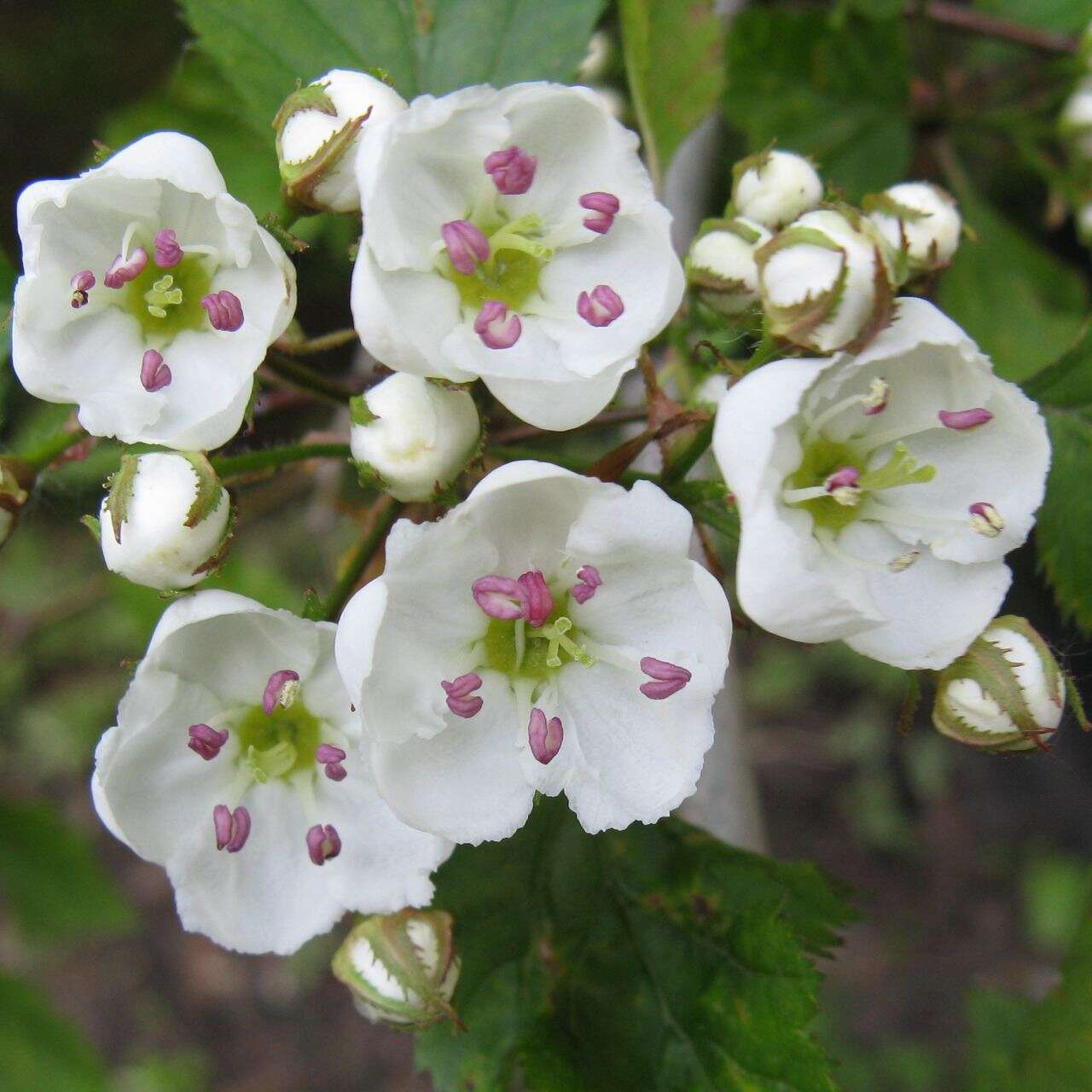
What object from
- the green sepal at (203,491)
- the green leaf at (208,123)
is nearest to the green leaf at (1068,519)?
the green sepal at (203,491)

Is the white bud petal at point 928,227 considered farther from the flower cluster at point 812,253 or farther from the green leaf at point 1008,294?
the green leaf at point 1008,294

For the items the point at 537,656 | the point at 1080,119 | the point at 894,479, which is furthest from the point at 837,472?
the point at 1080,119

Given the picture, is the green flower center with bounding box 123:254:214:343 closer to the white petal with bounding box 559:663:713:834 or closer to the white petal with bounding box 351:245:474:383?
the white petal with bounding box 351:245:474:383

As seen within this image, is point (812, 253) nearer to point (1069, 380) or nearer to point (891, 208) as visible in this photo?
point (891, 208)

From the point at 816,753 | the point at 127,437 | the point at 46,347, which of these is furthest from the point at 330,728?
the point at 816,753

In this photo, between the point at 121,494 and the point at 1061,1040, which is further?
the point at 1061,1040

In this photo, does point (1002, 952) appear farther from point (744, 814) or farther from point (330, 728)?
point (330, 728)

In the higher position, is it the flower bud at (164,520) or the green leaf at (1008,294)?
the flower bud at (164,520)
